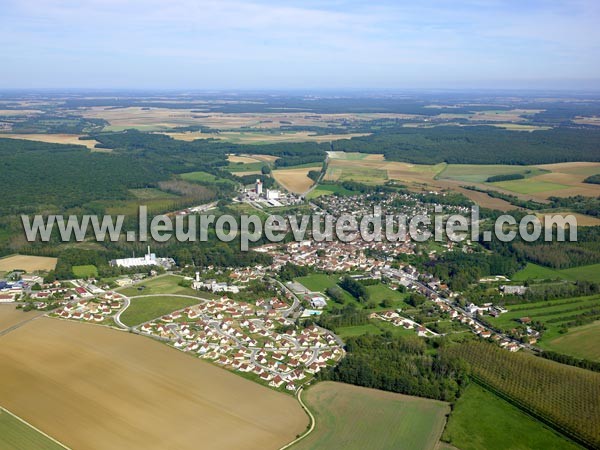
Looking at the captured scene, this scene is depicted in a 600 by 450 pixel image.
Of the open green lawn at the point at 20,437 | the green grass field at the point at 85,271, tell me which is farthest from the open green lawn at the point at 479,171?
the open green lawn at the point at 20,437

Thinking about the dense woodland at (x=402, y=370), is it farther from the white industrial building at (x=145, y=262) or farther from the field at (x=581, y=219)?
the field at (x=581, y=219)

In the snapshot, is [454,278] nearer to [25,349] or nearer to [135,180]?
[25,349]

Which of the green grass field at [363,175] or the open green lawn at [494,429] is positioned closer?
the open green lawn at [494,429]

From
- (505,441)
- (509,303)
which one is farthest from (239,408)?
(509,303)

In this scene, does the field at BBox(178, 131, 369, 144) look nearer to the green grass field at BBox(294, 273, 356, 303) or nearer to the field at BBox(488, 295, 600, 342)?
the green grass field at BBox(294, 273, 356, 303)

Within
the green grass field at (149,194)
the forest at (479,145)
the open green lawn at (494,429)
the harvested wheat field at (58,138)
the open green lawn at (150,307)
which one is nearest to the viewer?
the open green lawn at (494,429)
